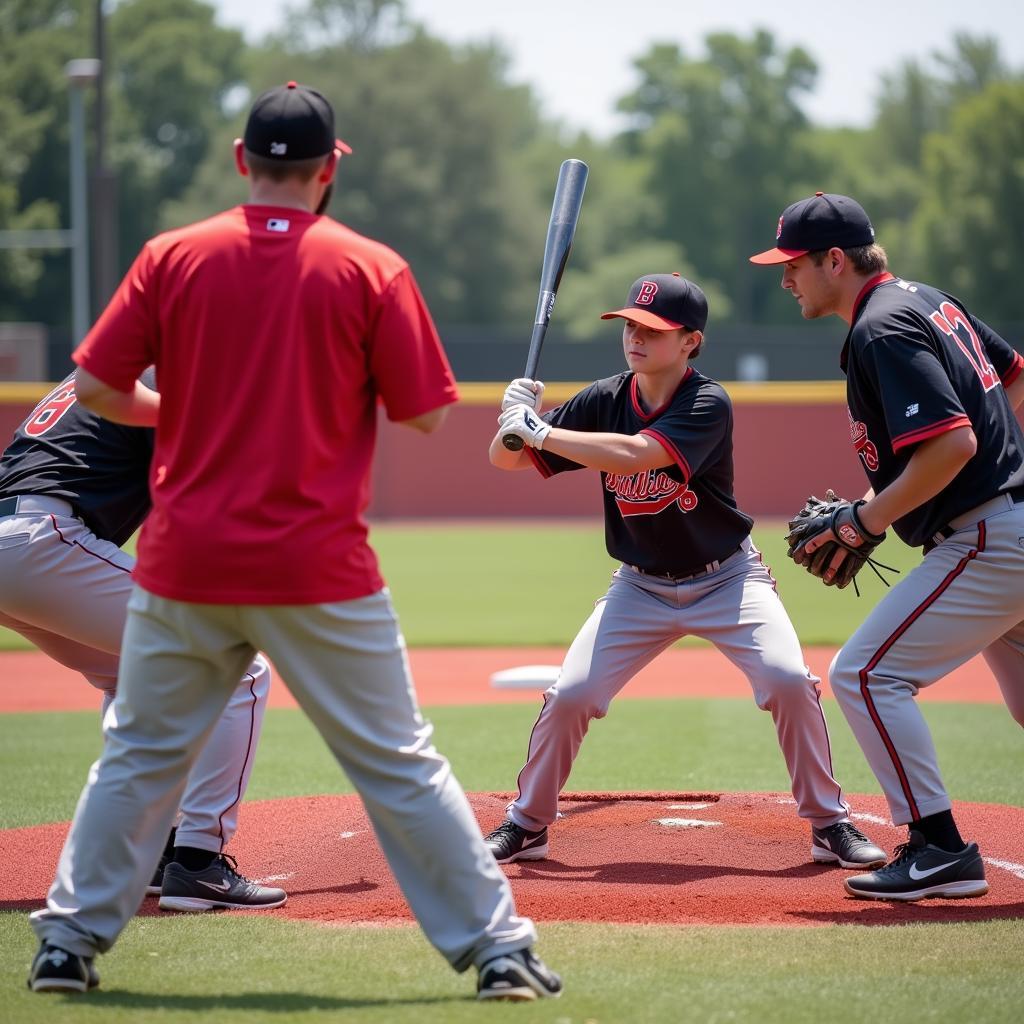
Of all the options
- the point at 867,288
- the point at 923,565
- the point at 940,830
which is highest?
the point at 867,288

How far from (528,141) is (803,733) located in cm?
→ 8075

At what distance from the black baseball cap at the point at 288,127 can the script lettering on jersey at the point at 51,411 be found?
1.60 m

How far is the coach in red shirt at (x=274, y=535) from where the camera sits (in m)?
3.30

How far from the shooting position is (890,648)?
14.7ft

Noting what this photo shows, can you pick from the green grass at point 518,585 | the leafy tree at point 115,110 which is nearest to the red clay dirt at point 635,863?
the green grass at point 518,585

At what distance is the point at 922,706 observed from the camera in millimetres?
9188

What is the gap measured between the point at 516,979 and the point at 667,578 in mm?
2122

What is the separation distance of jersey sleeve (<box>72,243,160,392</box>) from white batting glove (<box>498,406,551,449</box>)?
1586mm

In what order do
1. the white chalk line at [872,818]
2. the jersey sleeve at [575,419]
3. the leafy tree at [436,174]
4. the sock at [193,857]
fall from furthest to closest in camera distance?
the leafy tree at [436,174] → the white chalk line at [872,818] → the jersey sleeve at [575,419] → the sock at [193,857]

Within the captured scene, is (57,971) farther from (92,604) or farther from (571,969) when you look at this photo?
(92,604)

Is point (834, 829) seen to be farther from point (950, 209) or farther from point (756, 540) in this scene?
point (950, 209)

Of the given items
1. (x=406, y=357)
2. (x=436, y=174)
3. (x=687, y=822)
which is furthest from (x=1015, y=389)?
(x=436, y=174)

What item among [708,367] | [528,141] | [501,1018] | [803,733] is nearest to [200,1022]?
[501,1018]

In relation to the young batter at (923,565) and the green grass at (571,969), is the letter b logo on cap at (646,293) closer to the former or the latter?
the young batter at (923,565)
